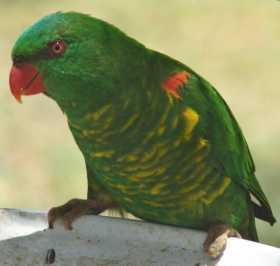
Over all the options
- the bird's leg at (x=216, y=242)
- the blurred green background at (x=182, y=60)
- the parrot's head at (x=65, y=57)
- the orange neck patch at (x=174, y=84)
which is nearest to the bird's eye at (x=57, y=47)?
the parrot's head at (x=65, y=57)

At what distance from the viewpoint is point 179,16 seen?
5195 mm

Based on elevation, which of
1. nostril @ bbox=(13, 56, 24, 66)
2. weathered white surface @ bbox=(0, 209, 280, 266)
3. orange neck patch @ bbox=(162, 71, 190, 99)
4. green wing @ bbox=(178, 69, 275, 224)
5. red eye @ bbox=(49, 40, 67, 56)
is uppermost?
red eye @ bbox=(49, 40, 67, 56)

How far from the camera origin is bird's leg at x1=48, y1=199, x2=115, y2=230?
6.42ft

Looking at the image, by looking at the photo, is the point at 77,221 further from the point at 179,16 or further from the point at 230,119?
the point at 179,16

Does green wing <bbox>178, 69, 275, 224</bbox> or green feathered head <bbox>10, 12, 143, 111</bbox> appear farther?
green wing <bbox>178, 69, 275, 224</bbox>

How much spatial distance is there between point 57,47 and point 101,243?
1.52 ft

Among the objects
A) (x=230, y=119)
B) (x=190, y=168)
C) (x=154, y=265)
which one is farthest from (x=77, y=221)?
(x=230, y=119)

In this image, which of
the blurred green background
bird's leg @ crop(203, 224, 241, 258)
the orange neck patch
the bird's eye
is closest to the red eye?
the bird's eye

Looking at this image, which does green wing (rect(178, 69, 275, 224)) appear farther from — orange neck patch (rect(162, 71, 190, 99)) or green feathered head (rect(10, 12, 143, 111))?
green feathered head (rect(10, 12, 143, 111))

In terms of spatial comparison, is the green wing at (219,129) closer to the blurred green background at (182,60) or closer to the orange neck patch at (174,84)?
the orange neck patch at (174,84)

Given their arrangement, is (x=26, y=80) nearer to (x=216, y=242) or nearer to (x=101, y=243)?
(x=101, y=243)

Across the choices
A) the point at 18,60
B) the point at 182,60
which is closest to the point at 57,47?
the point at 18,60

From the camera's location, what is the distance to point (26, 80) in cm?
202

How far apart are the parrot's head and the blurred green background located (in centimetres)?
165
